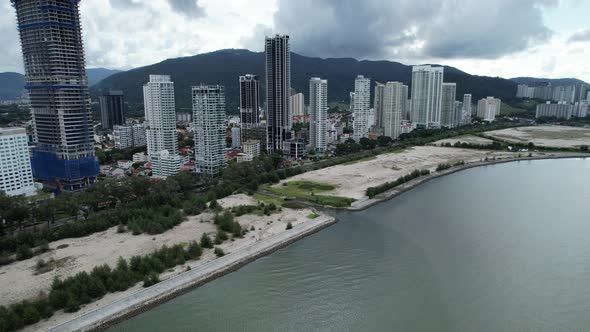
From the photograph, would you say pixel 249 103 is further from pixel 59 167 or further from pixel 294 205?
pixel 294 205

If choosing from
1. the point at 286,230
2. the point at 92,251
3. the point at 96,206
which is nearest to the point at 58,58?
the point at 96,206

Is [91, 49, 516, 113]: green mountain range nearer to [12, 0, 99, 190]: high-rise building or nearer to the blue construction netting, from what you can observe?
the blue construction netting

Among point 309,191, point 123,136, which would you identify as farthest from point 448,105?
point 123,136

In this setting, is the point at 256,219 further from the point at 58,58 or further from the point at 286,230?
the point at 58,58

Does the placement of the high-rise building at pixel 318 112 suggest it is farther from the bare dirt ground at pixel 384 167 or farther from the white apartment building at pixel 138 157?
the white apartment building at pixel 138 157

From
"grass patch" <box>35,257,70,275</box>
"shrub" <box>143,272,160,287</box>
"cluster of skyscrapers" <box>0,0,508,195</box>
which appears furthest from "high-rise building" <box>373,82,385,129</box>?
"grass patch" <box>35,257,70,275</box>

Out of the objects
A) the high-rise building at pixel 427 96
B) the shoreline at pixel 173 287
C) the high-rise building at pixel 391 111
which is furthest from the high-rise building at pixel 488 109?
the shoreline at pixel 173 287
